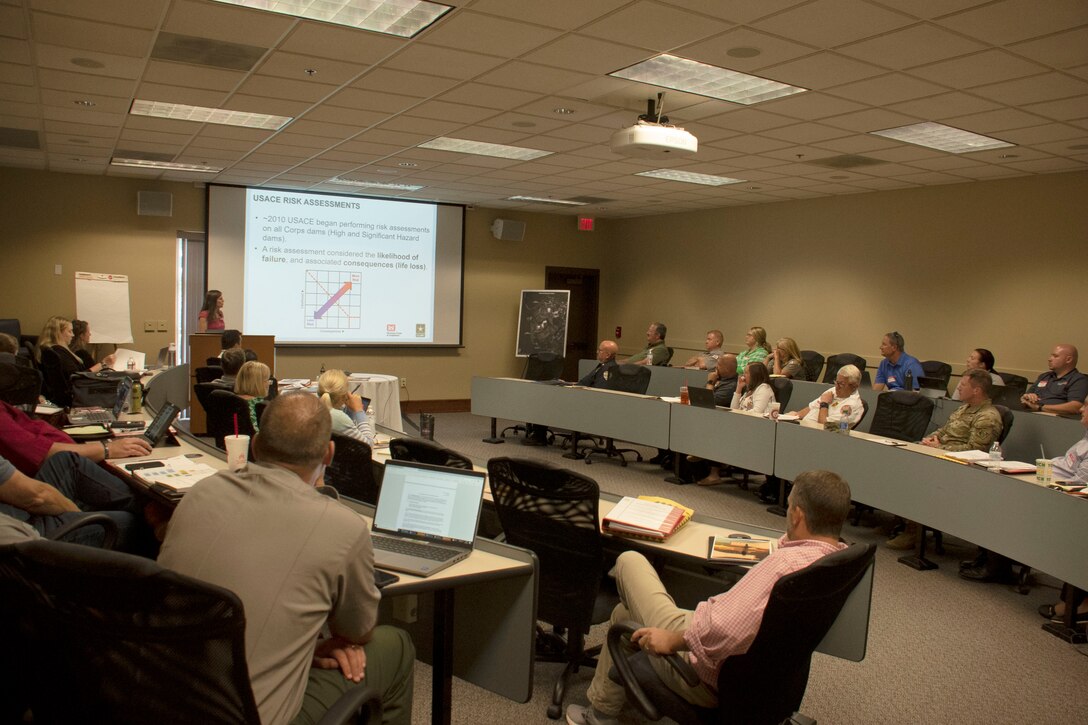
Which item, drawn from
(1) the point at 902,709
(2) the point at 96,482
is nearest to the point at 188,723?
(2) the point at 96,482

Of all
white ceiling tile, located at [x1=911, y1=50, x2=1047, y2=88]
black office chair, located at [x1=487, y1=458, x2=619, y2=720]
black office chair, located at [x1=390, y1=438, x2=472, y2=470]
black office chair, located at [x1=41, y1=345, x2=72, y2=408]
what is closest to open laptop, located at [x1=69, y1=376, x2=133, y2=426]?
black office chair, located at [x1=390, y1=438, x2=472, y2=470]

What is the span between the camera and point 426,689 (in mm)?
3178

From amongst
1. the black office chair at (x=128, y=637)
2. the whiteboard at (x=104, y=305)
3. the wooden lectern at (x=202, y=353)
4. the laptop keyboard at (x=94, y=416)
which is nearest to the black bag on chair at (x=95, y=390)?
the laptop keyboard at (x=94, y=416)

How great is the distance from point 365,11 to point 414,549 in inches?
109

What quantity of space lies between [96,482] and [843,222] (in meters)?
8.40

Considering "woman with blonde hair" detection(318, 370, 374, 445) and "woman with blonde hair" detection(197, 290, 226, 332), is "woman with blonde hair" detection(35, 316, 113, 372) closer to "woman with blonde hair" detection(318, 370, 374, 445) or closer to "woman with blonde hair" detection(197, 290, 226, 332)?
"woman with blonde hair" detection(197, 290, 226, 332)

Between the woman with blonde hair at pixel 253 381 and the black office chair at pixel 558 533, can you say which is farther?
the woman with blonde hair at pixel 253 381

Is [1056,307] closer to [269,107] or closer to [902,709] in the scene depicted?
[902,709]

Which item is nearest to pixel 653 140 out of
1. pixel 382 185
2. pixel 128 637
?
pixel 128 637

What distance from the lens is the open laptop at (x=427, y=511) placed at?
8.24ft

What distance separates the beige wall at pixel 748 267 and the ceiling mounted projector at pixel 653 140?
15.1ft

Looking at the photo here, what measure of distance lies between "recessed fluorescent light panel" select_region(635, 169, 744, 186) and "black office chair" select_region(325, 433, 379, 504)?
534cm

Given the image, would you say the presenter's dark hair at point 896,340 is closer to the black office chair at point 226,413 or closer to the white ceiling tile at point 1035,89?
the white ceiling tile at point 1035,89

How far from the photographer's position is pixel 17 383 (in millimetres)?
3922
